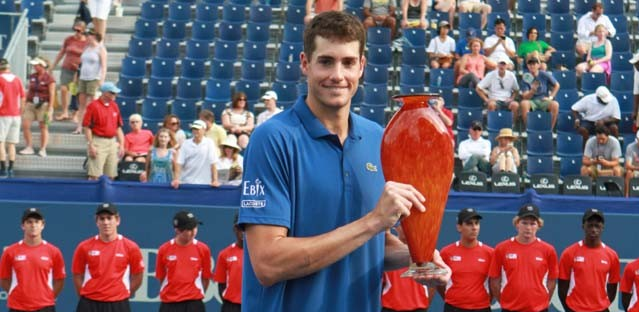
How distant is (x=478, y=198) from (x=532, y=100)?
3997mm

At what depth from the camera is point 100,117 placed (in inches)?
588

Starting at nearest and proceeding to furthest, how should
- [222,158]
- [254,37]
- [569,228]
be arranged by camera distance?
[569,228], [222,158], [254,37]

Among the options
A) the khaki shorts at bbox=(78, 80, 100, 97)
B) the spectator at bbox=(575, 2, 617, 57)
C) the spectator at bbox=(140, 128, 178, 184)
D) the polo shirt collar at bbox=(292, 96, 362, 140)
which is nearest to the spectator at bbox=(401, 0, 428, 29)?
the spectator at bbox=(575, 2, 617, 57)

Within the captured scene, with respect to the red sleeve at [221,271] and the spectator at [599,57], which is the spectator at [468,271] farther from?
the spectator at [599,57]

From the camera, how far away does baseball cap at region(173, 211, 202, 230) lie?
12531 mm

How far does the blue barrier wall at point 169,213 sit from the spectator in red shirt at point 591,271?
745 millimetres

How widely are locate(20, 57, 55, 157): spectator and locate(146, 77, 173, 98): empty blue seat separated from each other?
5.13 feet

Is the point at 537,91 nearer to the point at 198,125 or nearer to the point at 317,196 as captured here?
the point at 198,125

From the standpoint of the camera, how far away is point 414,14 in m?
18.5

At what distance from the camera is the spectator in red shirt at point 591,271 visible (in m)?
12.4

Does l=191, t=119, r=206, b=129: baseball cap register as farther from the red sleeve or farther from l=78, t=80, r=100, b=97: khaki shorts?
l=78, t=80, r=100, b=97: khaki shorts

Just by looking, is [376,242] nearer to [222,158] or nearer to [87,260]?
[87,260]

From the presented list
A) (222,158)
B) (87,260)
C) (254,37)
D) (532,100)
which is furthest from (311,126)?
(254,37)

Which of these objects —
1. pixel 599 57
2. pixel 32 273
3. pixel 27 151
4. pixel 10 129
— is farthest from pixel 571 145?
pixel 32 273
